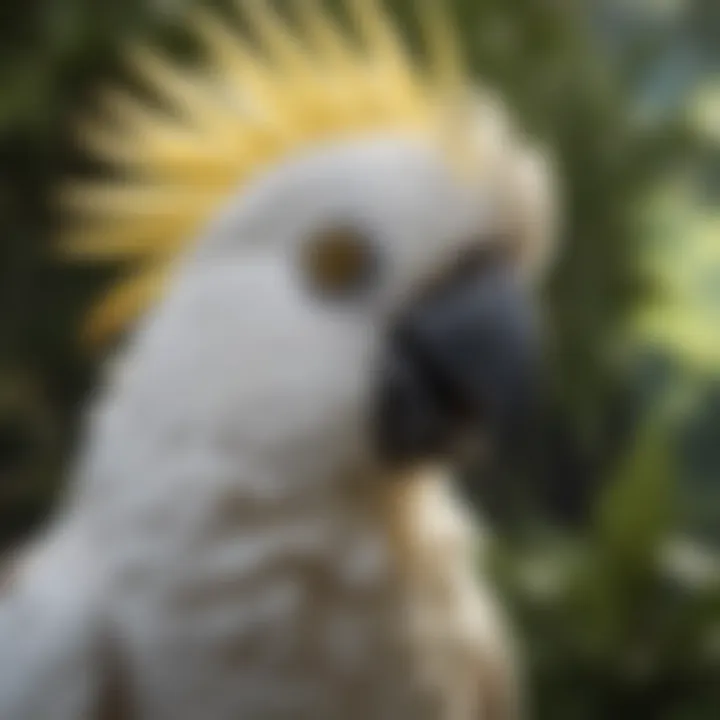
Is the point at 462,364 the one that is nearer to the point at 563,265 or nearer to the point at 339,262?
the point at 339,262

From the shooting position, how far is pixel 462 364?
659 millimetres

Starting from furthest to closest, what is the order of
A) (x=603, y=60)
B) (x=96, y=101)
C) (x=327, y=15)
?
(x=603, y=60) → (x=96, y=101) → (x=327, y=15)

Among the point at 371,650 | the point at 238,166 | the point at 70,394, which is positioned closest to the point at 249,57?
the point at 238,166

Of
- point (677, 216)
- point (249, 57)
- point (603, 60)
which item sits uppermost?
point (249, 57)

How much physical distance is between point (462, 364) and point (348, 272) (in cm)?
7

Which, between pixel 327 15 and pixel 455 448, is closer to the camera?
pixel 455 448

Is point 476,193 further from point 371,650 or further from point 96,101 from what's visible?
point 96,101

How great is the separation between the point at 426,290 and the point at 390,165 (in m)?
0.06

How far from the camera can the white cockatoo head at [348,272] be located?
66cm

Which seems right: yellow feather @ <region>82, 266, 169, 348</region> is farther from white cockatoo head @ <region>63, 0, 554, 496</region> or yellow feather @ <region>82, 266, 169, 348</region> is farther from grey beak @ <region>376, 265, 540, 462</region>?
grey beak @ <region>376, 265, 540, 462</region>

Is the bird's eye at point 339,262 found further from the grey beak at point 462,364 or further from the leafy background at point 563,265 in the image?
the leafy background at point 563,265

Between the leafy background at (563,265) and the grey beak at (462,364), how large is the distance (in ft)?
1.10

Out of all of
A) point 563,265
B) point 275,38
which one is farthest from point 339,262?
point 563,265

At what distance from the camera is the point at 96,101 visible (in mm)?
1041
